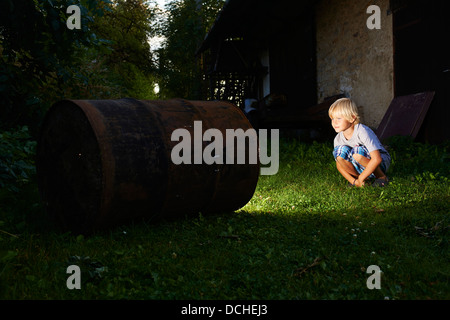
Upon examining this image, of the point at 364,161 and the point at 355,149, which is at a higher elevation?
the point at 355,149

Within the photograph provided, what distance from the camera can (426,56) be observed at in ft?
18.6

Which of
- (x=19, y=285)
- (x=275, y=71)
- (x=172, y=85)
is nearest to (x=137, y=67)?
(x=172, y=85)

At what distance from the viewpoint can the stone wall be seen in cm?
654

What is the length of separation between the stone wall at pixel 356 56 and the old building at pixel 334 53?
0.05ft

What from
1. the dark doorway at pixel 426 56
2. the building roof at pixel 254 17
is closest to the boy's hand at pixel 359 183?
the dark doorway at pixel 426 56

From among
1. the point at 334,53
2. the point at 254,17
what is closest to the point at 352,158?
the point at 334,53

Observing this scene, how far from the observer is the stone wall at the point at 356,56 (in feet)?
21.4

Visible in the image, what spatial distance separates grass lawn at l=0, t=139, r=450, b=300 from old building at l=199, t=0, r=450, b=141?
268 centimetres

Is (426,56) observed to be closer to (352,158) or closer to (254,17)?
(352,158)

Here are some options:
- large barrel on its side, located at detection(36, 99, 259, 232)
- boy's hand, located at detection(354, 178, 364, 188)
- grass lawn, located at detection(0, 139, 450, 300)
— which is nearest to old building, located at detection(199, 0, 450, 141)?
boy's hand, located at detection(354, 178, 364, 188)

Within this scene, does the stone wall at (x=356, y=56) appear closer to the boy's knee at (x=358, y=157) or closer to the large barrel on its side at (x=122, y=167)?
the boy's knee at (x=358, y=157)

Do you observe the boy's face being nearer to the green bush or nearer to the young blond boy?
the young blond boy

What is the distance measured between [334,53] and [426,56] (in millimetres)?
2690

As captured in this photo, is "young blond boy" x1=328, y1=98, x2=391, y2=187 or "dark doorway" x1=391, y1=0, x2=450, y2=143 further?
"dark doorway" x1=391, y1=0, x2=450, y2=143
